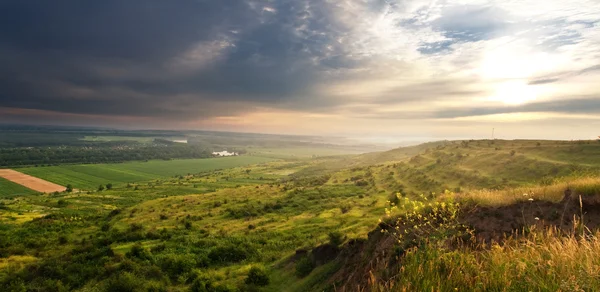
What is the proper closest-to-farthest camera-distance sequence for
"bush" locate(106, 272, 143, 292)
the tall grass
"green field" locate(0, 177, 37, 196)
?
the tall grass, "bush" locate(106, 272, 143, 292), "green field" locate(0, 177, 37, 196)

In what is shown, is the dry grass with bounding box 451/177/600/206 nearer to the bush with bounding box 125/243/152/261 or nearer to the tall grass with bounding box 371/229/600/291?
the tall grass with bounding box 371/229/600/291

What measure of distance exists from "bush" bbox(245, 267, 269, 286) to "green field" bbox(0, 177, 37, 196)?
167276 millimetres

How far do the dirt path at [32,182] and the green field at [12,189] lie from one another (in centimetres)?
288

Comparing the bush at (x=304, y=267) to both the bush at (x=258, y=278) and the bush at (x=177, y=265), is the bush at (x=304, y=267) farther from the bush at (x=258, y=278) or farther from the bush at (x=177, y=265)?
the bush at (x=177, y=265)

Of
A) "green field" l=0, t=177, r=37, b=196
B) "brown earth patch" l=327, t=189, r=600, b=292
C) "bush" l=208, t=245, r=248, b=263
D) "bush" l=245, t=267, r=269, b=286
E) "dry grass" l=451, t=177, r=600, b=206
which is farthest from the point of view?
"green field" l=0, t=177, r=37, b=196

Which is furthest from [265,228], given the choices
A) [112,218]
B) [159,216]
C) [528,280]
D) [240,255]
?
[112,218]

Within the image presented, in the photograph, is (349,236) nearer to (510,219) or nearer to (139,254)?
(510,219)

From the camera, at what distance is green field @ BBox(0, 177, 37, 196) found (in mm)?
136875

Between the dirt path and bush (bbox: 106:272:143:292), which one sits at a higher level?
bush (bbox: 106:272:143:292)

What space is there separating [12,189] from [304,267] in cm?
18471

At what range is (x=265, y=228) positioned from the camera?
1988 inches

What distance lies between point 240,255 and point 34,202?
12215 cm

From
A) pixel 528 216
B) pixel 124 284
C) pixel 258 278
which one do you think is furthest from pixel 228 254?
pixel 528 216

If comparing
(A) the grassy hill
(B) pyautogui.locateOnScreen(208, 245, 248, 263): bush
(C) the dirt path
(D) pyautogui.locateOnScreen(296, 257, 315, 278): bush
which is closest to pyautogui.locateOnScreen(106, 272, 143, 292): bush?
(A) the grassy hill
